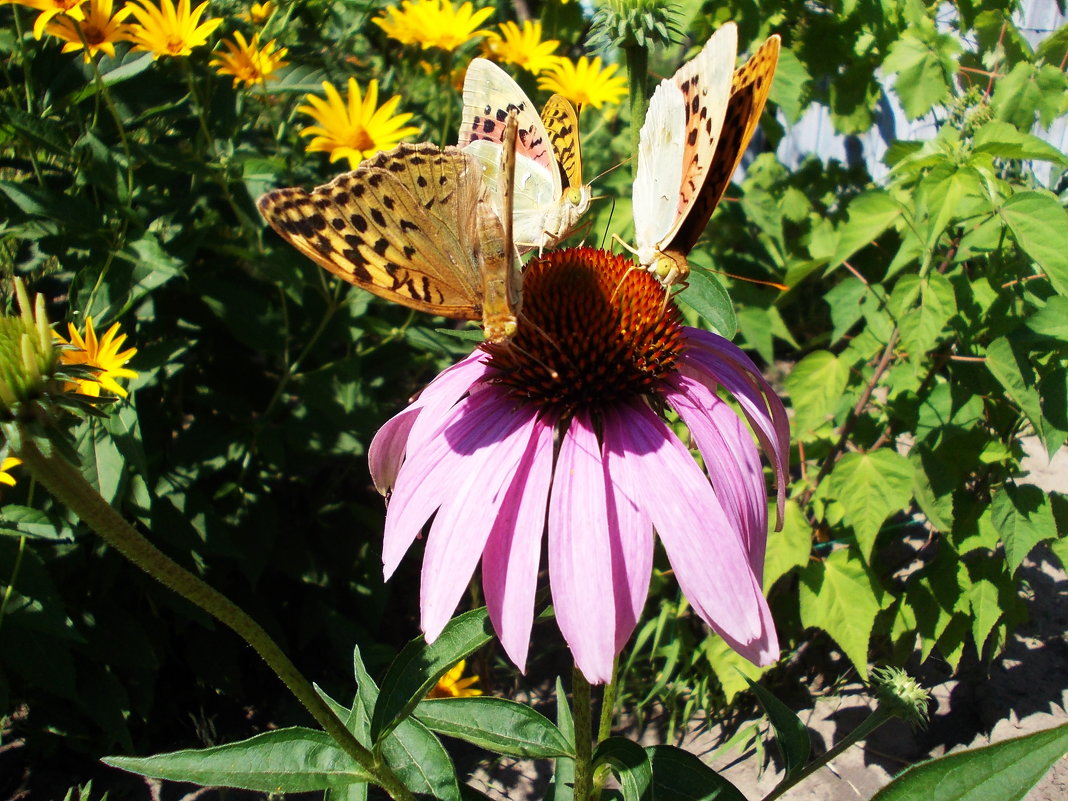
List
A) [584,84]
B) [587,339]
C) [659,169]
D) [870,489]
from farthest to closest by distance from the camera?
[584,84]
[870,489]
[659,169]
[587,339]

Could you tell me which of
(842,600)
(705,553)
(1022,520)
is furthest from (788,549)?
(705,553)

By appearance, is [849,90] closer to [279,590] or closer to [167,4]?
[167,4]

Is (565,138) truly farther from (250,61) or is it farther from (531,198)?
(250,61)

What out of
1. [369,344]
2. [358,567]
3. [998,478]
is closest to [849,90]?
[998,478]

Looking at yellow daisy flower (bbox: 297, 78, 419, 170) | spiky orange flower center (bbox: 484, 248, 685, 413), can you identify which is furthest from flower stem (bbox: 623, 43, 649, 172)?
yellow daisy flower (bbox: 297, 78, 419, 170)

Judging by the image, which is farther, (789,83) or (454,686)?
(789,83)

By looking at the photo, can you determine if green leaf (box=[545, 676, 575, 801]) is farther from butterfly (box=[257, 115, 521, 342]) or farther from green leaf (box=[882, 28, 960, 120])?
green leaf (box=[882, 28, 960, 120])
